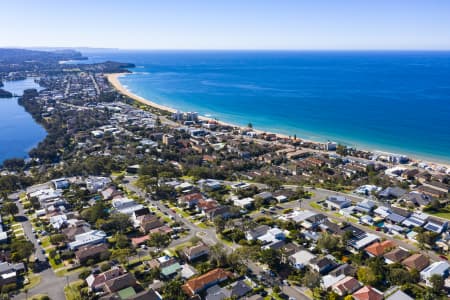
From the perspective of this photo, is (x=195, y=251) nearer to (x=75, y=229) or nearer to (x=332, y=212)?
(x=75, y=229)

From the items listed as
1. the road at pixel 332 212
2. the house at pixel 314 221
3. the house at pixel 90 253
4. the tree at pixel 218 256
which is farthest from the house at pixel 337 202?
the house at pixel 90 253

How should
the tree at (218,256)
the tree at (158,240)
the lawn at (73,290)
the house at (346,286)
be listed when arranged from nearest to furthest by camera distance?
the lawn at (73,290) → the house at (346,286) → the tree at (218,256) → the tree at (158,240)

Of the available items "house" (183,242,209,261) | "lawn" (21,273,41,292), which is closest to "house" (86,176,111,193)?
"lawn" (21,273,41,292)

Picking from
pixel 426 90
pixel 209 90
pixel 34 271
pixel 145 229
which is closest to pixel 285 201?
pixel 145 229

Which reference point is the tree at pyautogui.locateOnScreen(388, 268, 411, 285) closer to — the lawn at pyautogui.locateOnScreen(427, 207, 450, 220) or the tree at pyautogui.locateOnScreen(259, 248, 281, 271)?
the tree at pyautogui.locateOnScreen(259, 248, 281, 271)

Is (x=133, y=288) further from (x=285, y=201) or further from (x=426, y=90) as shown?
(x=426, y=90)

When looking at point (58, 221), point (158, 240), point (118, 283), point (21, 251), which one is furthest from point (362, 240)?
point (58, 221)

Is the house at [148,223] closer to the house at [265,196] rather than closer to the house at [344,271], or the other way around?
the house at [265,196]
